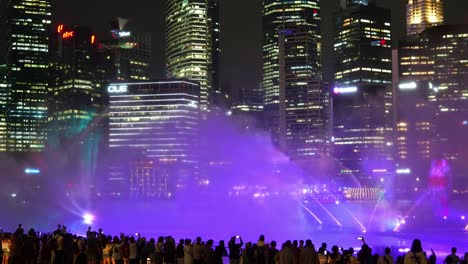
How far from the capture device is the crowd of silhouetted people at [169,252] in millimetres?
16359

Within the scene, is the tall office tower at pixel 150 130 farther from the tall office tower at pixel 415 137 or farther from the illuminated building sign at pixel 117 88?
the tall office tower at pixel 415 137

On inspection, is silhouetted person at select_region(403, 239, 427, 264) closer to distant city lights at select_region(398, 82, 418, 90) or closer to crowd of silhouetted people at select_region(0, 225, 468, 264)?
crowd of silhouetted people at select_region(0, 225, 468, 264)

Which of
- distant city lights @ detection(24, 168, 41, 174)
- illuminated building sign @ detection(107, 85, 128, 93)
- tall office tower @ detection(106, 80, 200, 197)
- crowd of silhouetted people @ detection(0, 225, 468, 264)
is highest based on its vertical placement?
illuminated building sign @ detection(107, 85, 128, 93)

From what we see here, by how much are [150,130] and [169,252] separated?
13548cm

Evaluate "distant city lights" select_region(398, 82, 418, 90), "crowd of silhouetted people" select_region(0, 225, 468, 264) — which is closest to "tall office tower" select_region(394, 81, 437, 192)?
"distant city lights" select_region(398, 82, 418, 90)

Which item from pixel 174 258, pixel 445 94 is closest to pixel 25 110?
pixel 445 94

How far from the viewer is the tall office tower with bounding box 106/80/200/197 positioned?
5487 inches

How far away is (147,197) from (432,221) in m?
84.2

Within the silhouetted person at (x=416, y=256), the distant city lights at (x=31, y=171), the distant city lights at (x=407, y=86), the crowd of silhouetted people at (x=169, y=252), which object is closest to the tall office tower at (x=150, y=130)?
the distant city lights at (x=31, y=171)

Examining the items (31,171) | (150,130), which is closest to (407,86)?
(150,130)

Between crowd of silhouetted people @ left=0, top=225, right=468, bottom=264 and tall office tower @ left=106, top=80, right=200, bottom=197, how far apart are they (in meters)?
112

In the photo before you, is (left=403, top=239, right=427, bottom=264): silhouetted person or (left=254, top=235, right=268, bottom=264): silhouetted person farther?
(left=254, top=235, right=268, bottom=264): silhouetted person

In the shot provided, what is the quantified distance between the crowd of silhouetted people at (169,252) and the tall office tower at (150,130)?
11160 cm

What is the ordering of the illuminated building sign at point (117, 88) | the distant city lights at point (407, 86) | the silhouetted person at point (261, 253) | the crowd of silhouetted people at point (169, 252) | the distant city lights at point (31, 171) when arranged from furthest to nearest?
the distant city lights at point (407, 86) < the illuminated building sign at point (117, 88) < the distant city lights at point (31, 171) < the silhouetted person at point (261, 253) < the crowd of silhouetted people at point (169, 252)
